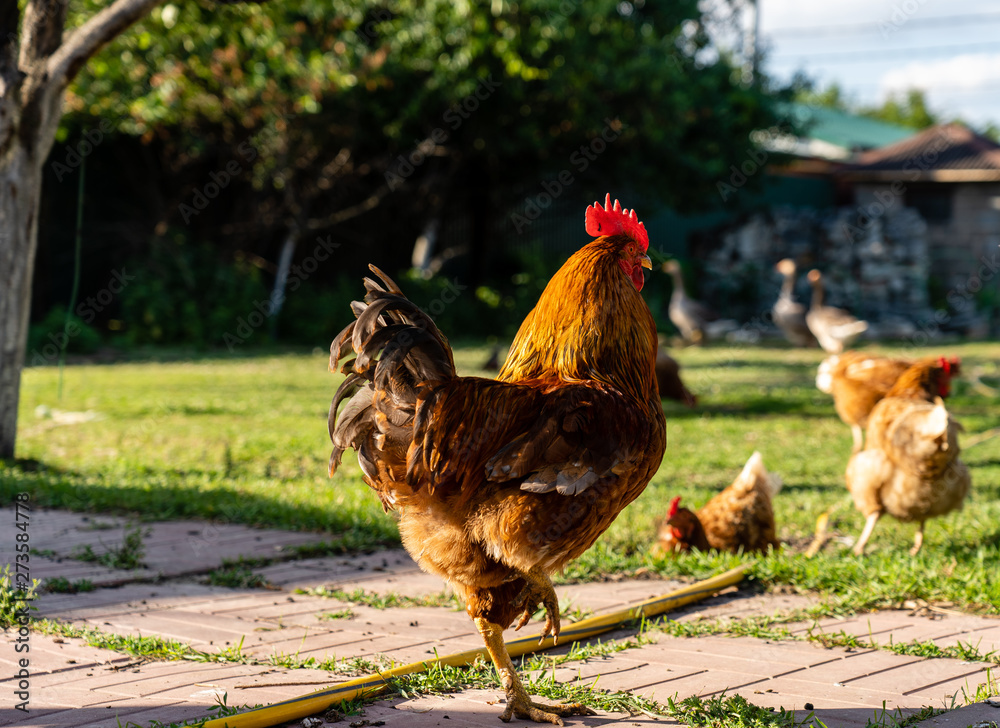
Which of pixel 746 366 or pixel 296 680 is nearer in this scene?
pixel 296 680

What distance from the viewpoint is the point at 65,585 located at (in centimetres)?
461

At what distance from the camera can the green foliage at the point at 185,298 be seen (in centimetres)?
1719

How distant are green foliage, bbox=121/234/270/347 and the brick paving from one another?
40.9ft

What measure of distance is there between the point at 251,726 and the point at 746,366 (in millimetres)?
13973

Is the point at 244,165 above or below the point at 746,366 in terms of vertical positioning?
above

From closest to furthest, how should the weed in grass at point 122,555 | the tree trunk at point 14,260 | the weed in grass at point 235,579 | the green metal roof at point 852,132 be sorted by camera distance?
the weed in grass at point 235,579, the weed in grass at point 122,555, the tree trunk at point 14,260, the green metal roof at point 852,132

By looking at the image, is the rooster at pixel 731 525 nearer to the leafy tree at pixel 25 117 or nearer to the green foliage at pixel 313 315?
the leafy tree at pixel 25 117

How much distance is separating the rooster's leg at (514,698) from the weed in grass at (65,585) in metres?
2.29

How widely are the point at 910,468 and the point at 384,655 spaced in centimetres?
332

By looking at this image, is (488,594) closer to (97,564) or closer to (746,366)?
(97,564)

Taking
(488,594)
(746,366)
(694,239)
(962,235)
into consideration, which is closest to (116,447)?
(488,594)

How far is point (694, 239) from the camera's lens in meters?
26.2

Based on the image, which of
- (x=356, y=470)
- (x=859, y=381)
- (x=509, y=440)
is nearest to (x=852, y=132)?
(x=859, y=381)

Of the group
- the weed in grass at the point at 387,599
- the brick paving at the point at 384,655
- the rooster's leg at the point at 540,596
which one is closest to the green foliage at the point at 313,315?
the brick paving at the point at 384,655
